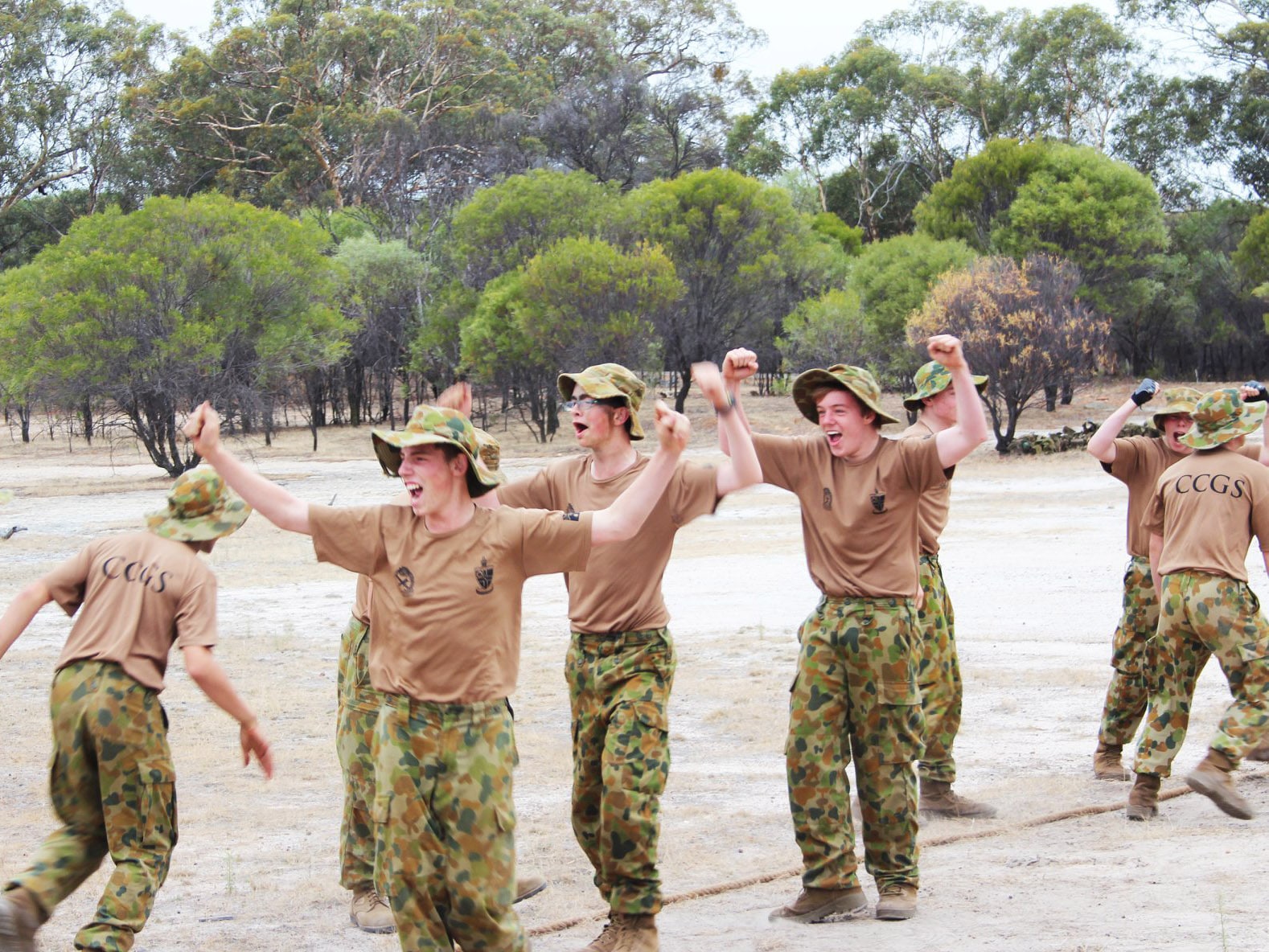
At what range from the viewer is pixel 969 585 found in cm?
1571

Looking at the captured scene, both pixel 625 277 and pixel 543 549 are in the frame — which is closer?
pixel 543 549

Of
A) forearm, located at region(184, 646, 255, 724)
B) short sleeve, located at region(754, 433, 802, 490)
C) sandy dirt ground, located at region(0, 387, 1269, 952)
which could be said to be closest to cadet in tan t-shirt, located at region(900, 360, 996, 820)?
sandy dirt ground, located at region(0, 387, 1269, 952)

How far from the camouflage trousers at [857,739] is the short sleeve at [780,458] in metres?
0.53

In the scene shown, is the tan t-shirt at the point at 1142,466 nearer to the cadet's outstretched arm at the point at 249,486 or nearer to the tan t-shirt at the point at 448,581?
the tan t-shirt at the point at 448,581

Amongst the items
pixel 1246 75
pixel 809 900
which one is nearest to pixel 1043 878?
pixel 809 900

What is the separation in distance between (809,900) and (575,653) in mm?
1335

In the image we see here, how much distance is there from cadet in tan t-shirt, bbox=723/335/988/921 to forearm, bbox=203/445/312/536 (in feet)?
6.89

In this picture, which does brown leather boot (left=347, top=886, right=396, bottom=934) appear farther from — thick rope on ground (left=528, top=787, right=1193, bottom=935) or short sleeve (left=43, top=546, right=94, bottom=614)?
short sleeve (left=43, top=546, right=94, bottom=614)

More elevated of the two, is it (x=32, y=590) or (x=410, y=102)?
(x=410, y=102)

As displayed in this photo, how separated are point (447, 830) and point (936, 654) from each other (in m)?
3.66

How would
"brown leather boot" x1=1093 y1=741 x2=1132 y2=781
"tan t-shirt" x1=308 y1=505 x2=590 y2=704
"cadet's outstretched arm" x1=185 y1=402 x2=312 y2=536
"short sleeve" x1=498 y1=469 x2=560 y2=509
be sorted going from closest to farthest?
"cadet's outstretched arm" x1=185 y1=402 x2=312 y2=536 < "tan t-shirt" x1=308 y1=505 x2=590 y2=704 < "short sleeve" x1=498 y1=469 x2=560 y2=509 < "brown leather boot" x1=1093 y1=741 x2=1132 y2=781

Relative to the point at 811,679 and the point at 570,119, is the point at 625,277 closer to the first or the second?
the point at 570,119

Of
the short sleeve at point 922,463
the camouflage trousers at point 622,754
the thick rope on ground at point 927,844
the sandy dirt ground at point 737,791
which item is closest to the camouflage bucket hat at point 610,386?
the camouflage trousers at point 622,754

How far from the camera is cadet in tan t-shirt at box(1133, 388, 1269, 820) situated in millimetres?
6984
